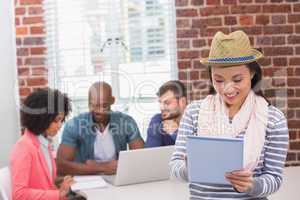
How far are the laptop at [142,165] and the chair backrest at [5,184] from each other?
0.55 meters

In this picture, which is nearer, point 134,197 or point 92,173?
point 134,197

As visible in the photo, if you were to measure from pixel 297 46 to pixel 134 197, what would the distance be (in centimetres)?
194

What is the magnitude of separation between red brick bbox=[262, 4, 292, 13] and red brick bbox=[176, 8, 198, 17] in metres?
0.53

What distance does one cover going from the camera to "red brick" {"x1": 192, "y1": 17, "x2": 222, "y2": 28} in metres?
A: 3.48

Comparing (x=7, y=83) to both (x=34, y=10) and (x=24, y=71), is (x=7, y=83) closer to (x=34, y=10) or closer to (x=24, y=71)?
(x=24, y=71)

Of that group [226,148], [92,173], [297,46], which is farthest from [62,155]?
[297,46]

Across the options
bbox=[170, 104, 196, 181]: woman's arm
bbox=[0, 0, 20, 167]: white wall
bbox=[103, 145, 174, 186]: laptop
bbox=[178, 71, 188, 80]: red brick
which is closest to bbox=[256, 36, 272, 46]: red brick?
bbox=[178, 71, 188, 80]: red brick

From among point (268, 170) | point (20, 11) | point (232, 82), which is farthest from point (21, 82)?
point (268, 170)

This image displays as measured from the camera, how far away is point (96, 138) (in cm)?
299

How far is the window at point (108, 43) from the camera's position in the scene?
3.53 meters

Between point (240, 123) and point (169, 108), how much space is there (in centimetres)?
179

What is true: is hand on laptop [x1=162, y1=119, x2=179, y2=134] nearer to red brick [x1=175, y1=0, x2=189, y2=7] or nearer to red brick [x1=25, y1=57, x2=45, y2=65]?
red brick [x1=175, y1=0, x2=189, y2=7]

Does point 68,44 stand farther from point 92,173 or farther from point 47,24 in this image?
point 92,173

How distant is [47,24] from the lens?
348 cm
